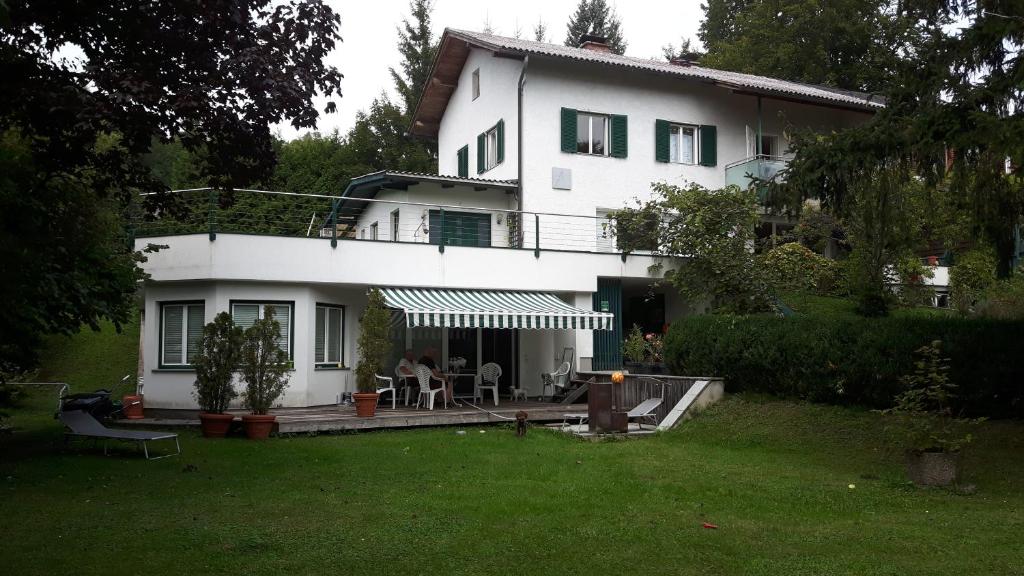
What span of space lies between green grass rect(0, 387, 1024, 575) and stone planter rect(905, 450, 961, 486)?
17cm

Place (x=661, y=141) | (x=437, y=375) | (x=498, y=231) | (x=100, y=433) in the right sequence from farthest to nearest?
(x=661, y=141)
(x=498, y=231)
(x=437, y=375)
(x=100, y=433)

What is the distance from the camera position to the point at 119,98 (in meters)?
9.67

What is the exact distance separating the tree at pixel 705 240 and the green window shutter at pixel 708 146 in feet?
10.4

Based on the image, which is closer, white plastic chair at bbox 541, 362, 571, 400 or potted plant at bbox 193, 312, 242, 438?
potted plant at bbox 193, 312, 242, 438

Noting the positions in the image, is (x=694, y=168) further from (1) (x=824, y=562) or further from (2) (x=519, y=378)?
(1) (x=824, y=562)

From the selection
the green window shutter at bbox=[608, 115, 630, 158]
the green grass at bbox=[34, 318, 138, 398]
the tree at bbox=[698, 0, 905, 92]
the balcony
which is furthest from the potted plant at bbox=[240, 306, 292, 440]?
the tree at bbox=[698, 0, 905, 92]

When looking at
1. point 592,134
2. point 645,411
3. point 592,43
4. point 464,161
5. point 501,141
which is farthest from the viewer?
point 592,43

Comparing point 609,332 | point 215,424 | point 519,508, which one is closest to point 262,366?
point 215,424

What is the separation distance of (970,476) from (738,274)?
9.34 meters

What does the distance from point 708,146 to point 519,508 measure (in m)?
18.8

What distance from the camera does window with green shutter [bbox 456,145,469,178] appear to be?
2666 cm

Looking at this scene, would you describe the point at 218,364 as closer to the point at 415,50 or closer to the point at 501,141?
the point at 501,141

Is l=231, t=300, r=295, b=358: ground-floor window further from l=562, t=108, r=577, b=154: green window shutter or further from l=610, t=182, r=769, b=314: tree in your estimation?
l=562, t=108, r=577, b=154: green window shutter

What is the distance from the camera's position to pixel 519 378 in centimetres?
2097
